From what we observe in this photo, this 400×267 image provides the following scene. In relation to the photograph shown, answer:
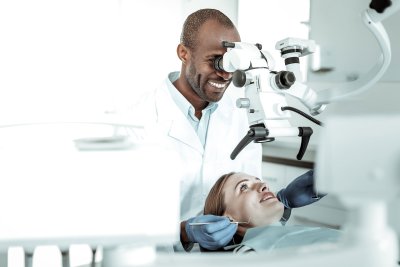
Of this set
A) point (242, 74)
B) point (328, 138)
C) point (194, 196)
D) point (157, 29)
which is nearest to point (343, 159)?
point (328, 138)

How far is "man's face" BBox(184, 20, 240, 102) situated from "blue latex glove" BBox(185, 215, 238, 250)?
0.63 meters

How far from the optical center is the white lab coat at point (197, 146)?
173 centimetres

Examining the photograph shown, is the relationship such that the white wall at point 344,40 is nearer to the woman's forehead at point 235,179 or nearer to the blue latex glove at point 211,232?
the woman's forehead at point 235,179

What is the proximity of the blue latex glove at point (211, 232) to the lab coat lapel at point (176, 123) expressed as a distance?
57 centimetres

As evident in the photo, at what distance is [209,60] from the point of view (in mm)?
1758

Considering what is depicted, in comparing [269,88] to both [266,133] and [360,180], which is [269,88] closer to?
[266,133]

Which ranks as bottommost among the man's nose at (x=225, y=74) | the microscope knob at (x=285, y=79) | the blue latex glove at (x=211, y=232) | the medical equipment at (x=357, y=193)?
the blue latex glove at (x=211, y=232)

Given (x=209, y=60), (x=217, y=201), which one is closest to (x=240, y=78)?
(x=217, y=201)

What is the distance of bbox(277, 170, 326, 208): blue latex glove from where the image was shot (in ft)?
4.65

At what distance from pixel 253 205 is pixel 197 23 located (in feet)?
2.64

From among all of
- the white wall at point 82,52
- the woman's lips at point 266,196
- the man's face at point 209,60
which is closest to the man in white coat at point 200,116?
the man's face at point 209,60

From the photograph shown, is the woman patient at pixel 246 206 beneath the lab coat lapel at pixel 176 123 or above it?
beneath

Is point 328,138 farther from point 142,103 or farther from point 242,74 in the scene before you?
point 142,103

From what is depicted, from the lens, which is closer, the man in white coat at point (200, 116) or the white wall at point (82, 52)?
the man in white coat at point (200, 116)
